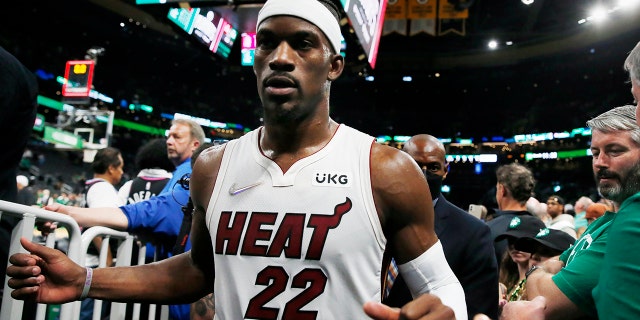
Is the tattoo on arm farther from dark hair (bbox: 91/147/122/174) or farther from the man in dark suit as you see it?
dark hair (bbox: 91/147/122/174)

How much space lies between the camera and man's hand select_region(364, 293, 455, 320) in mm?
1300

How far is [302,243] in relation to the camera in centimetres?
174

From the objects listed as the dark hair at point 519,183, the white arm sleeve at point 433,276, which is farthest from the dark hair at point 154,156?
the white arm sleeve at point 433,276

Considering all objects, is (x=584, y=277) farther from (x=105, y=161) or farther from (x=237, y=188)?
(x=105, y=161)

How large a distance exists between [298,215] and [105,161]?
3.82m

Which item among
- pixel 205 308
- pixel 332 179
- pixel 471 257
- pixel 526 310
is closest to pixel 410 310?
pixel 332 179

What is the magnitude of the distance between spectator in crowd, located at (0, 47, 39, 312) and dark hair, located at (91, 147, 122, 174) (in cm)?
265

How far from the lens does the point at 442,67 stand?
28.5 meters

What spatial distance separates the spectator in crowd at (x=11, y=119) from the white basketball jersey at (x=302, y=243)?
1.09 m

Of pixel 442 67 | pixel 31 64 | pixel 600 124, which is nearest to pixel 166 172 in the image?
pixel 600 124

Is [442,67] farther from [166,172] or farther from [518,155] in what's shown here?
[166,172]

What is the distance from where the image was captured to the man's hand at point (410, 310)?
130 cm

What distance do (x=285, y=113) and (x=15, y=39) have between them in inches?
1036

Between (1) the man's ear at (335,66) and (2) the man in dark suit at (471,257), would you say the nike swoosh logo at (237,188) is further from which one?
(2) the man in dark suit at (471,257)
